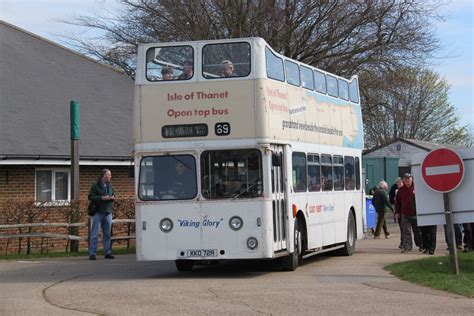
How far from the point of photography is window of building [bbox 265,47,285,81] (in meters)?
14.0

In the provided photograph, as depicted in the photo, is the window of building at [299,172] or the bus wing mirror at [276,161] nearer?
the bus wing mirror at [276,161]

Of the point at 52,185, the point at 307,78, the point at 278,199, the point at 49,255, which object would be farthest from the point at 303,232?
the point at 52,185

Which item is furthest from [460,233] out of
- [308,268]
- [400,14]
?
[400,14]

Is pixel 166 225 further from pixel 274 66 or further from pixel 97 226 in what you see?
pixel 97 226

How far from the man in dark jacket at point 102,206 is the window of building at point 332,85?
16.9 feet

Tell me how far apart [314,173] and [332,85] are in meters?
2.84

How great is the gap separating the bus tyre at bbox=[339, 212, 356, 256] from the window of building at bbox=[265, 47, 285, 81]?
5255 millimetres

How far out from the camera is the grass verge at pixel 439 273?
478 inches

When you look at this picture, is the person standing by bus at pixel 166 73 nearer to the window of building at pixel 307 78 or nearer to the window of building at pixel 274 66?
the window of building at pixel 274 66

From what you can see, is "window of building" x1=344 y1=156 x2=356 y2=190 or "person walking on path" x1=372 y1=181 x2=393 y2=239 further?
"person walking on path" x1=372 y1=181 x2=393 y2=239

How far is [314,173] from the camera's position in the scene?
16250 mm

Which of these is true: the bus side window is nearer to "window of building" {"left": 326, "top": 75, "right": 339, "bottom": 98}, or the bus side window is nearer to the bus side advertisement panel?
the bus side advertisement panel

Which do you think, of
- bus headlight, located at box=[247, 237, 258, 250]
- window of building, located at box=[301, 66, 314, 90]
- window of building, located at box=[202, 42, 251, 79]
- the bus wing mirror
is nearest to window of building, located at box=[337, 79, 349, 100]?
window of building, located at box=[301, 66, 314, 90]

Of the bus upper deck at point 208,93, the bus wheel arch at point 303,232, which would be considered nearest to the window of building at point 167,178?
the bus upper deck at point 208,93
